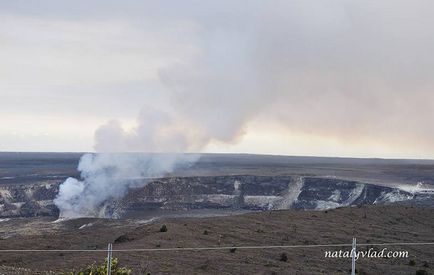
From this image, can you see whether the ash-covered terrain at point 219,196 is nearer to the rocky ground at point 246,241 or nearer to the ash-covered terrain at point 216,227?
the ash-covered terrain at point 216,227

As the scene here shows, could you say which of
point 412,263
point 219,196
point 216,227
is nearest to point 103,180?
point 219,196

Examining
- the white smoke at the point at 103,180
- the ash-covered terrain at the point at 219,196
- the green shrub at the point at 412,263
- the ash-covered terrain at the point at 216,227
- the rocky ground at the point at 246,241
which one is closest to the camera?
the rocky ground at the point at 246,241

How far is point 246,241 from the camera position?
40000 millimetres

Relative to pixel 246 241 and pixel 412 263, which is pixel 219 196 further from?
pixel 412 263

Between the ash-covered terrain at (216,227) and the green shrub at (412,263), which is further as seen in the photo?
the green shrub at (412,263)

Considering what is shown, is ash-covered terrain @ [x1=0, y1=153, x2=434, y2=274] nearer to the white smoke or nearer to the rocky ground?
the rocky ground

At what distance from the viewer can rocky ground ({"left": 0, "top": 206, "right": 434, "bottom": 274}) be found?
30438 millimetres

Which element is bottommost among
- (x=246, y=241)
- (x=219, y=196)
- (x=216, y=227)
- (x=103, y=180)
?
(x=219, y=196)

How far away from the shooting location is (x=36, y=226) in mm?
63500

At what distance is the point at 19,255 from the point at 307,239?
2005cm

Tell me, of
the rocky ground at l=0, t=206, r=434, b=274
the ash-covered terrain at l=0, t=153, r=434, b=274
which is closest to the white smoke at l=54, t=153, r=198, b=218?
the ash-covered terrain at l=0, t=153, r=434, b=274

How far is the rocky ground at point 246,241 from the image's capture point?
3044 cm

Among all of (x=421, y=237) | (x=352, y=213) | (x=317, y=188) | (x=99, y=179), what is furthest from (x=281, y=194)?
(x=421, y=237)

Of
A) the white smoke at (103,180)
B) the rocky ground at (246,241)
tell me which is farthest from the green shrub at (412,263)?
the white smoke at (103,180)
